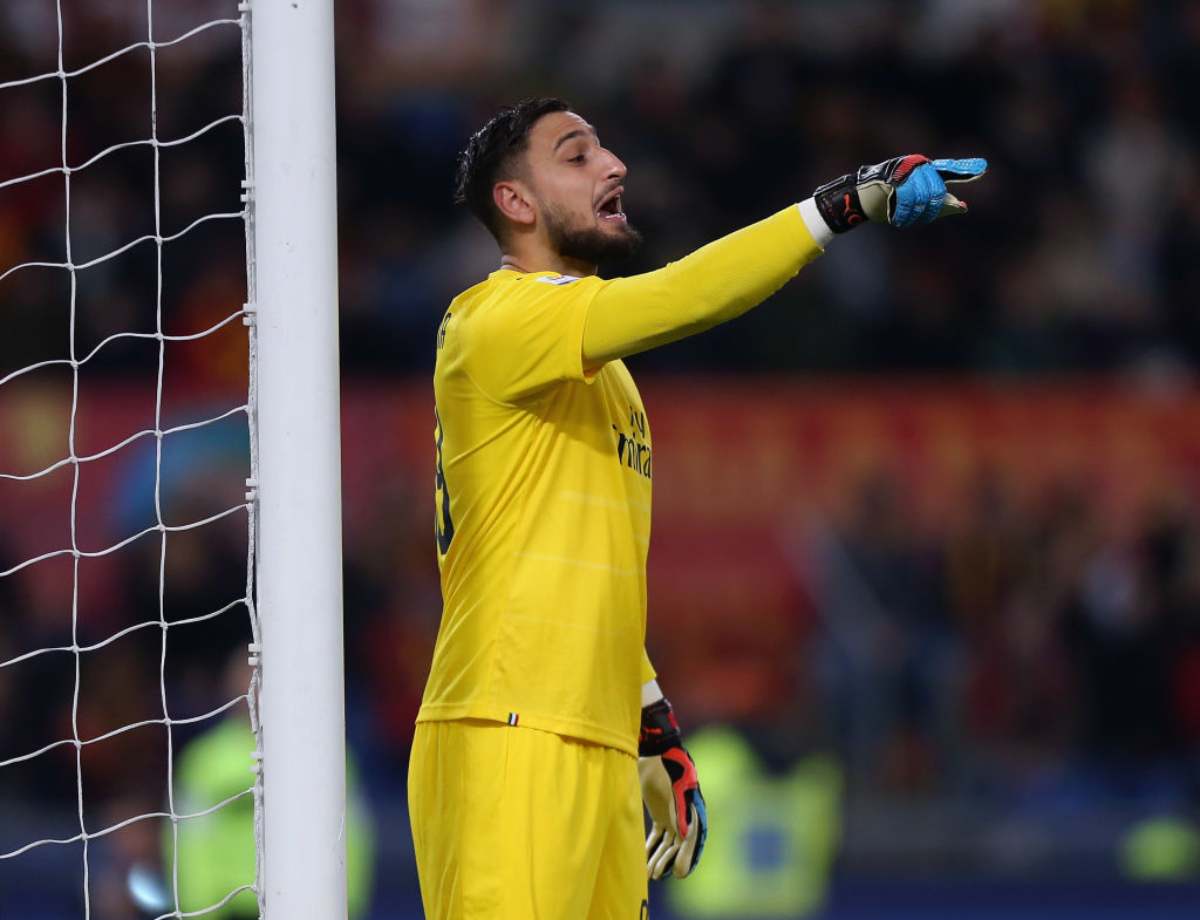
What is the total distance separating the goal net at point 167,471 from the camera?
10.6 ft

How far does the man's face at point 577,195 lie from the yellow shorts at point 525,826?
0.90m

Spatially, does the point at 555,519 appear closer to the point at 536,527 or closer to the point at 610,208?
the point at 536,527

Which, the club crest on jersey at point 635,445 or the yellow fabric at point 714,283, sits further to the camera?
the club crest on jersey at point 635,445

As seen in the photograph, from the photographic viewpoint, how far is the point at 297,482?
127 inches

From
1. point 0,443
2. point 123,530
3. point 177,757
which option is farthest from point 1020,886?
point 0,443

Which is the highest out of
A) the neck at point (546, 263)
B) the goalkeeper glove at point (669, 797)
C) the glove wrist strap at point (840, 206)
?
the glove wrist strap at point (840, 206)

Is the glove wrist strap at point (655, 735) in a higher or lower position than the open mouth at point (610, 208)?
lower

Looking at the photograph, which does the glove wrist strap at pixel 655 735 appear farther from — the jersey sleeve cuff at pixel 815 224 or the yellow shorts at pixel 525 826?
the jersey sleeve cuff at pixel 815 224

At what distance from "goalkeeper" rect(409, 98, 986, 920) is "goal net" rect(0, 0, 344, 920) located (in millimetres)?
288

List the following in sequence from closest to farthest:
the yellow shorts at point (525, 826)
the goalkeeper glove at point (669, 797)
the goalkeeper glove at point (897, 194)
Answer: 1. the goalkeeper glove at point (897, 194)
2. the yellow shorts at point (525, 826)
3. the goalkeeper glove at point (669, 797)

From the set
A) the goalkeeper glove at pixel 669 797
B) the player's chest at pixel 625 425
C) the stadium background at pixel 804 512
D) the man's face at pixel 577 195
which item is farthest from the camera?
the stadium background at pixel 804 512

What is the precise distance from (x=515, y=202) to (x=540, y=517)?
0.63 m

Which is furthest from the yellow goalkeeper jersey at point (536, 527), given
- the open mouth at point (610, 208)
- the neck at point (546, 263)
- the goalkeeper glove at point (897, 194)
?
the goalkeeper glove at point (897, 194)

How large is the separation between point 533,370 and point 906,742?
18.4 feet
